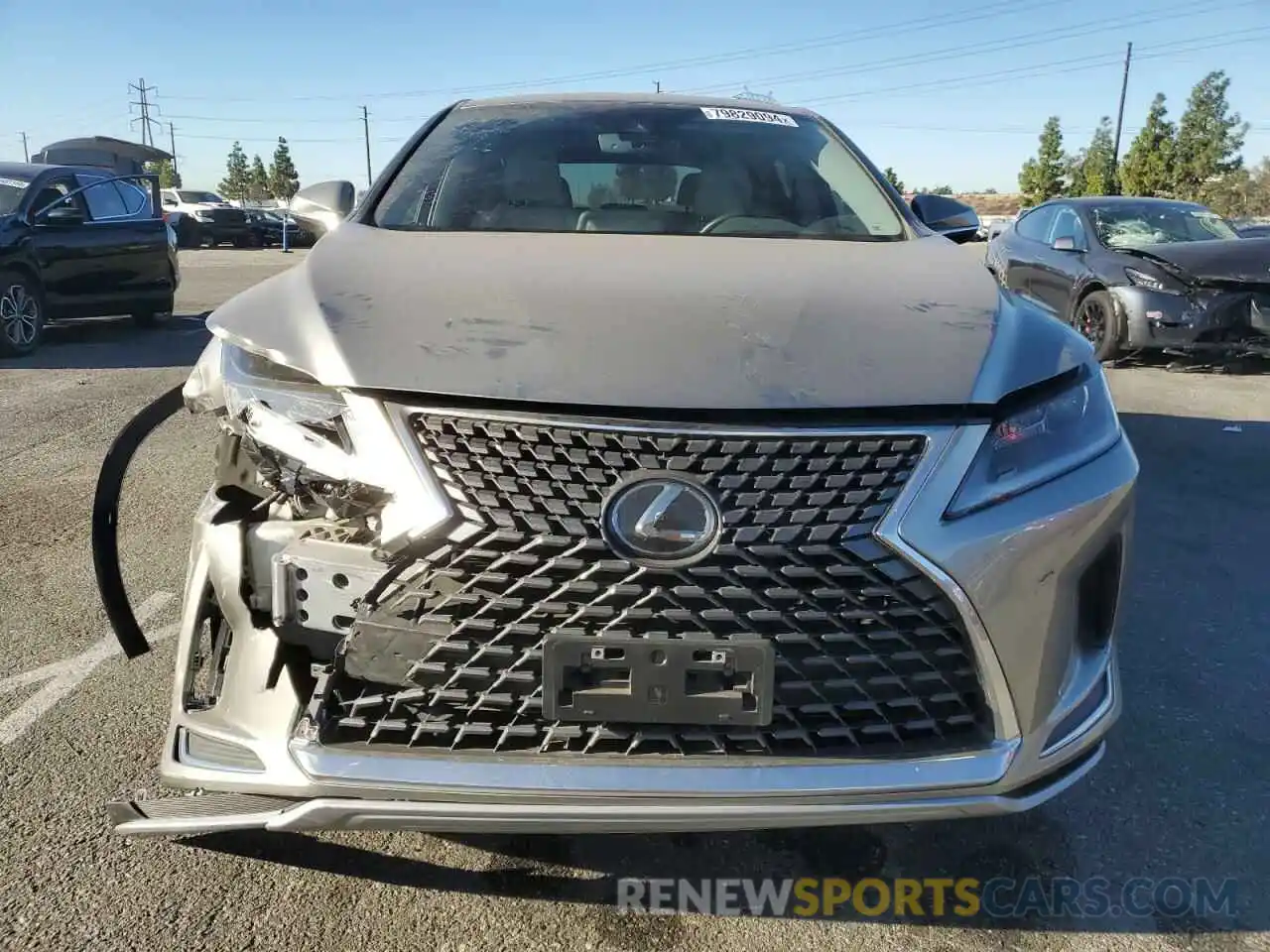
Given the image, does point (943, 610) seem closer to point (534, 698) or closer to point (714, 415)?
point (714, 415)

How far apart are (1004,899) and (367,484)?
5.19ft

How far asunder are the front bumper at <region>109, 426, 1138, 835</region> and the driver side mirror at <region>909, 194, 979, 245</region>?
1.76 metres

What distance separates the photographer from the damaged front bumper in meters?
7.82

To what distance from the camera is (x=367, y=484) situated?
5.51 ft

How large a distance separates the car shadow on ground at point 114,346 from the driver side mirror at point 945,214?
6187 mm

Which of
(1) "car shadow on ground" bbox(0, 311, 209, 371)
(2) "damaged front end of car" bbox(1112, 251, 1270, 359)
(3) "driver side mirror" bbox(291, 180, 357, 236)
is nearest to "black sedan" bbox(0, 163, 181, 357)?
(1) "car shadow on ground" bbox(0, 311, 209, 371)

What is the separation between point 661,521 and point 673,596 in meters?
0.13

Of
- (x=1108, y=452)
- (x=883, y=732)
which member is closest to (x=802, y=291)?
(x=1108, y=452)

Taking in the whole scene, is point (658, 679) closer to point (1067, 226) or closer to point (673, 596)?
point (673, 596)

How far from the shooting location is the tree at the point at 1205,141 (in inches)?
1652

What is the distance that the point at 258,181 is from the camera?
78125 millimetres

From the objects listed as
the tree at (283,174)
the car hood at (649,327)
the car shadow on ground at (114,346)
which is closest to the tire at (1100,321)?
the car hood at (649,327)

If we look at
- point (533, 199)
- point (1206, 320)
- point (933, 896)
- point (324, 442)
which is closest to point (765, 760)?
point (933, 896)

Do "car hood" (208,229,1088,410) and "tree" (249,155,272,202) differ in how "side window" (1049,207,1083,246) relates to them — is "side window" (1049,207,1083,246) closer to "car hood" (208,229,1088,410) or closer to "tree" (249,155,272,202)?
"car hood" (208,229,1088,410)
